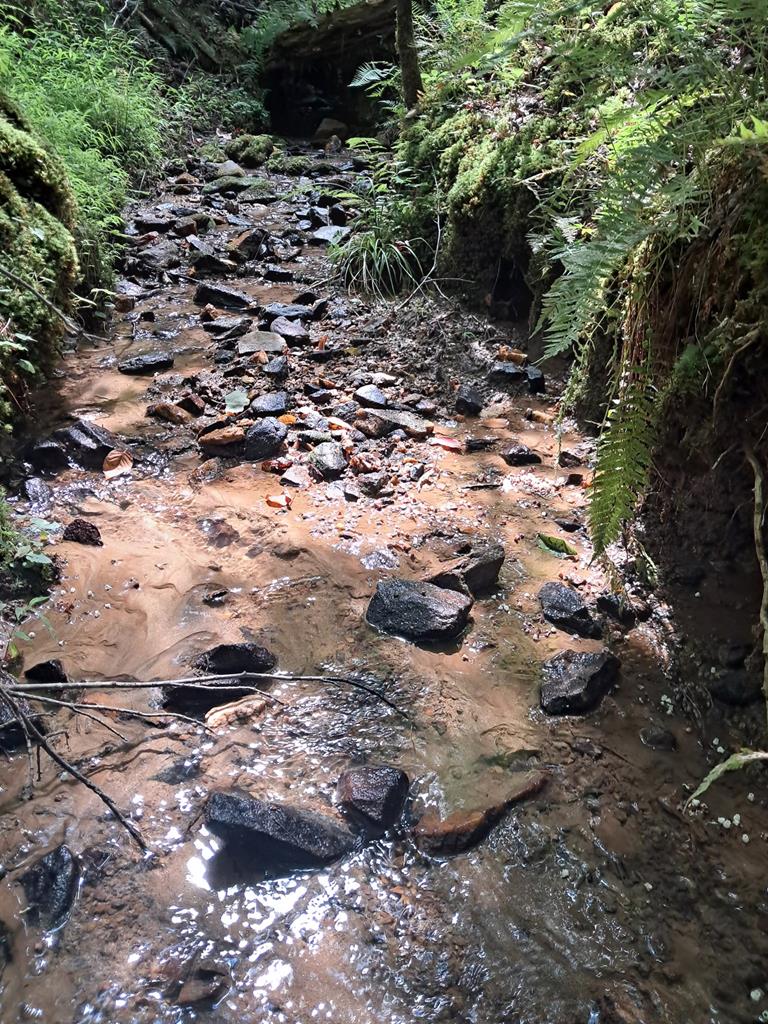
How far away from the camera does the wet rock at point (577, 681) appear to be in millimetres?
2496

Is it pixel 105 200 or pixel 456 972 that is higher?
pixel 105 200

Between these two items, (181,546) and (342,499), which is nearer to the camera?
(181,546)

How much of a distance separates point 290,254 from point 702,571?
5176 mm

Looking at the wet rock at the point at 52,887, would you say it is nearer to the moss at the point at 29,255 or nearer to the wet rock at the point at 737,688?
the wet rock at the point at 737,688

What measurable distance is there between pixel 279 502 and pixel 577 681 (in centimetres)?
168

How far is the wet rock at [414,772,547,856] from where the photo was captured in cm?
214

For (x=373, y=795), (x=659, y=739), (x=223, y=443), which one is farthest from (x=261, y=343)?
(x=659, y=739)

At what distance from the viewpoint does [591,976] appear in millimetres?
1830

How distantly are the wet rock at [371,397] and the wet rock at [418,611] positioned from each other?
1.57m

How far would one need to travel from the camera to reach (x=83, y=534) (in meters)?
3.29

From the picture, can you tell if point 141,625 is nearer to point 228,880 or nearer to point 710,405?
point 228,880

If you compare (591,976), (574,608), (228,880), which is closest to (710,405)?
(574,608)

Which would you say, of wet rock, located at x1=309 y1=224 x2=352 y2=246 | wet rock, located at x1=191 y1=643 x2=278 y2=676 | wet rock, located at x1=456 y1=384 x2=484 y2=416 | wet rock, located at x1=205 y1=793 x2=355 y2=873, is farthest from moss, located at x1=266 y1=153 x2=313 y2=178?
wet rock, located at x1=205 y1=793 x2=355 y2=873

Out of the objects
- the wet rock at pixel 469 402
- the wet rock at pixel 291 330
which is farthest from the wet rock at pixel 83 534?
the wet rock at pixel 291 330
